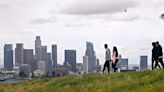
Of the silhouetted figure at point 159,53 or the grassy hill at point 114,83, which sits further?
the silhouetted figure at point 159,53

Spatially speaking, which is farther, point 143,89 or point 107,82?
point 107,82

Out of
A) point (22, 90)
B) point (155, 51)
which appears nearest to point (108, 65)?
point (155, 51)

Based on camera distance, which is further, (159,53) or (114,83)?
(159,53)

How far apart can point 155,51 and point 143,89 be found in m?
9.91

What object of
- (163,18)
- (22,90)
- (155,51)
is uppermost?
(163,18)

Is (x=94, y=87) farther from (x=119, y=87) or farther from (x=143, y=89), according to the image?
(x=143, y=89)

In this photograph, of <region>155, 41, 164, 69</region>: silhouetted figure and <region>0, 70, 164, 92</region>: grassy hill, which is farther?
<region>155, 41, 164, 69</region>: silhouetted figure

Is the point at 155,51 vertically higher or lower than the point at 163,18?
lower

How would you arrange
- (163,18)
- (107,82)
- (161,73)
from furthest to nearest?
1. (163,18)
2. (107,82)
3. (161,73)

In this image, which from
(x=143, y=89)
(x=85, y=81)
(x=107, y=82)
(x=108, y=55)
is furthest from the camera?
(x=108, y=55)

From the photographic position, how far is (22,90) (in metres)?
31.9

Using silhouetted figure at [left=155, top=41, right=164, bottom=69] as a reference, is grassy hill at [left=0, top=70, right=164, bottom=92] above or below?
below

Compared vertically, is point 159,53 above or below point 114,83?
above

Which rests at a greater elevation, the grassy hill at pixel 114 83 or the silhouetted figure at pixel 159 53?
the silhouetted figure at pixel 159 53
